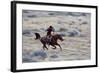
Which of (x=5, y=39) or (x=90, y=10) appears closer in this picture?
(x=5, y=39)

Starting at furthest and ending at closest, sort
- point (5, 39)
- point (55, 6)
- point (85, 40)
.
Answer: point (85, 40) < point (55, 6) < point (5, 39)

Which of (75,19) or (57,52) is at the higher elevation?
(75,19)

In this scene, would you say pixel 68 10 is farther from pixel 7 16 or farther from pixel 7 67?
pixel 7 67

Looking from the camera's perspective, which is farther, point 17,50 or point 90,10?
point 90,10

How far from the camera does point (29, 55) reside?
1.67 m

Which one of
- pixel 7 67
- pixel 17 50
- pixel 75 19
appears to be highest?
pixel 75 19

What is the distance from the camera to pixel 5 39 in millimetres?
1608

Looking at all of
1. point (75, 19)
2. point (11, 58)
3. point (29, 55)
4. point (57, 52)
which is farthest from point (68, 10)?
point (11, 58)

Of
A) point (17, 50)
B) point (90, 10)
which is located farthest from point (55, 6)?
point (17, 50)

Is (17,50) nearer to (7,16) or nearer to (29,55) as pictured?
(29,55)

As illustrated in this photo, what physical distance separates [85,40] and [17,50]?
0.60 metres

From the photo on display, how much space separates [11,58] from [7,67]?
7 centimetres

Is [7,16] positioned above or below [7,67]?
above

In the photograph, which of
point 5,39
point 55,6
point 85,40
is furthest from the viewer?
point 85,40
